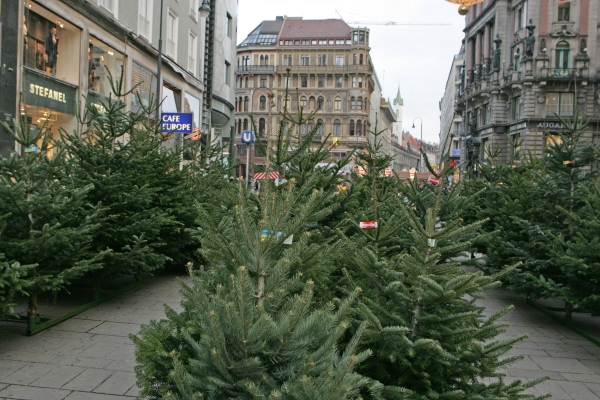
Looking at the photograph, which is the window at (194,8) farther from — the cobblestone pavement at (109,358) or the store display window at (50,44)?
the cobblestone pavement at (109,358)

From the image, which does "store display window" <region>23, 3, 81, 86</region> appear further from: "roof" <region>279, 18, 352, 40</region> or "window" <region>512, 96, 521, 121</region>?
"roof" <region>279, 18, 352, 40</region>

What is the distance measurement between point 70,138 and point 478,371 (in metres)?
8.14

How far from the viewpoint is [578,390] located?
22.9ft

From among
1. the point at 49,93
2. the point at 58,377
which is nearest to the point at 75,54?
the point at 49,93

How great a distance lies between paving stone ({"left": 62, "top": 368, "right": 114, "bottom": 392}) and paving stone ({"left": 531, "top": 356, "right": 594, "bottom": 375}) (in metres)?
Result: 5.79

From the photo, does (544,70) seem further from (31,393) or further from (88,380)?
(31,393)

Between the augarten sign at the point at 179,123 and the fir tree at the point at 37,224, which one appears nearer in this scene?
the fir tree at the point at 37,224

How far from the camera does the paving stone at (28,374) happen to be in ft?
20.4

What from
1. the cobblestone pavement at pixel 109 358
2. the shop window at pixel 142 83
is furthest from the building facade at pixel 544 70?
the cobblestone pavement at pixel 109 358

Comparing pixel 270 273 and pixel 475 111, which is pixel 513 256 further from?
pixel 475 111

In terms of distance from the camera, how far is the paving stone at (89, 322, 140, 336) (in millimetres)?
8324

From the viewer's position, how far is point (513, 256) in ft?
37.2

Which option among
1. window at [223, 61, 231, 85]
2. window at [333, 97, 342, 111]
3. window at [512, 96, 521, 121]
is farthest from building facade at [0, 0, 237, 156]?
window at [333, 97, 342, 111]

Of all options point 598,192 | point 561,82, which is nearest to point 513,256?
point 598,192
